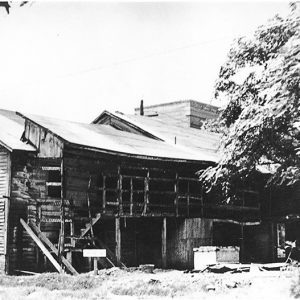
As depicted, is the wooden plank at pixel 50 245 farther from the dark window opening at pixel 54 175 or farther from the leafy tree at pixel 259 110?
the leafy tree at pixel 259 110

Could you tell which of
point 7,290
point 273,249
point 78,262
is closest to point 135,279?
point 7,290

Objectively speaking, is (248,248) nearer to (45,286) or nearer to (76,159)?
(76,159)

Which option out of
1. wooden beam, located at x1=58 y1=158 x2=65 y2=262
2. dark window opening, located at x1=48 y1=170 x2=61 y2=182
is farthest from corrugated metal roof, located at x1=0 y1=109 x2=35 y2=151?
wooden beam, located at x1=58 y1=158 x2=65 y2=262

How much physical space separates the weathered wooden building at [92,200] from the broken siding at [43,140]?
0.04 meters

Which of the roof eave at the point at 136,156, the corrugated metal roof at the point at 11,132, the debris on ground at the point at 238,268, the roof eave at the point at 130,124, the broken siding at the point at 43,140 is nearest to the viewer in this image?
the debris on ground at the point at 238,268

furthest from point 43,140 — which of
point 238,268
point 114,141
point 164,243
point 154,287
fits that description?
point 154,287

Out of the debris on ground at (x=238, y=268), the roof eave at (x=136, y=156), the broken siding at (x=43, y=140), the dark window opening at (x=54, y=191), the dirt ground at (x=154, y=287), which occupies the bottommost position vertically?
the dirt ground at (x=154, y=287)

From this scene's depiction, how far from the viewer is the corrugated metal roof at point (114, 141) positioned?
22.6m

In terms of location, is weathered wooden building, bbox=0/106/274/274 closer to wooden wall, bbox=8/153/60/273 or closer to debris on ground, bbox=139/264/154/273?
wooden wall, bbox=8/153/60/273

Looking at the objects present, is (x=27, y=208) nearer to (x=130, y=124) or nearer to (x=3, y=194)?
(x=3, y=194)

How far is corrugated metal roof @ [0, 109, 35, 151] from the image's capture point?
2214 cm

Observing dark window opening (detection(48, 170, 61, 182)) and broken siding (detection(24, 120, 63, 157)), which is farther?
dark window opening (detection(48, 170, 61, 182))

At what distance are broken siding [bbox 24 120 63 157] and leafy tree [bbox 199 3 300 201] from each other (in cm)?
608

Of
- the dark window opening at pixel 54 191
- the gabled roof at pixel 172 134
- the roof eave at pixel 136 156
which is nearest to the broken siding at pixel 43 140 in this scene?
the roof eave at pixel 136 156
